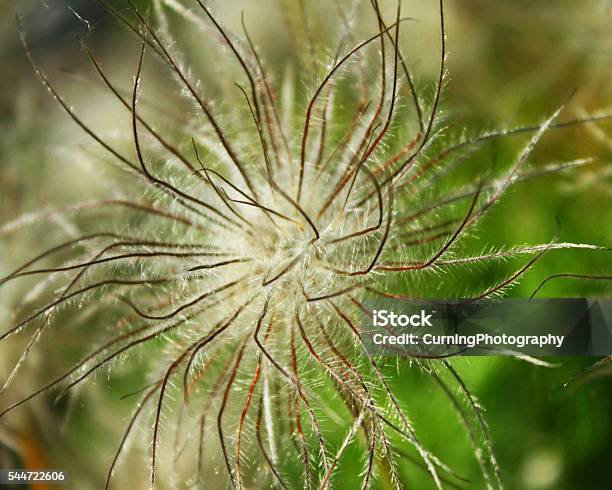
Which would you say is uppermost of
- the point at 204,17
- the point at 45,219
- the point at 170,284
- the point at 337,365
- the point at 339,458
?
the point at 204,17

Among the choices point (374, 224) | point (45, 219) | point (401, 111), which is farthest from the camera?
point (45, 219)

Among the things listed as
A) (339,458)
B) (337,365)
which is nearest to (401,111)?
(337,365)

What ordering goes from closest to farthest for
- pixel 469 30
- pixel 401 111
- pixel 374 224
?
1. pixel 374 224
2. pixel 401 111
3. pixel 469 30

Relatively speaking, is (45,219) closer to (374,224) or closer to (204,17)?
(204,17)

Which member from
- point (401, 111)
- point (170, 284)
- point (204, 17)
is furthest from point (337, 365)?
point (204, 17)

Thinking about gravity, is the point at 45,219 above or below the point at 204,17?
below

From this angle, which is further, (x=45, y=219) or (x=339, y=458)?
(x=45, y=219)

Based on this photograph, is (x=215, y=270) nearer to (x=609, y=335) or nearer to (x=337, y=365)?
(x=337, y=365)
